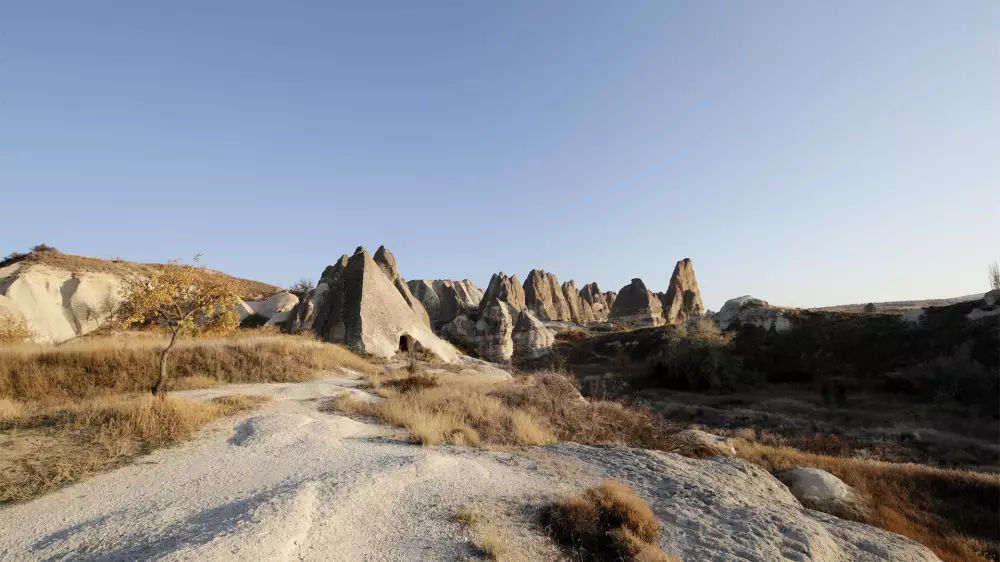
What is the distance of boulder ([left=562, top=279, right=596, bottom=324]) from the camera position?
8323 centimetres

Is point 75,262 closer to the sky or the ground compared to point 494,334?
closer to the sky

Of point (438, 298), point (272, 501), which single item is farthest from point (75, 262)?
point (272, 501)

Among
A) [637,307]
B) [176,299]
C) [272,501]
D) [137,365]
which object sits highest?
[637,307]

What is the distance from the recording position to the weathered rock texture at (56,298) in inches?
845

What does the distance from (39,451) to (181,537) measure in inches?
149

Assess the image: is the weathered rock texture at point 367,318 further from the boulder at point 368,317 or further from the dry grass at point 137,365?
the dry grass at point 137,365

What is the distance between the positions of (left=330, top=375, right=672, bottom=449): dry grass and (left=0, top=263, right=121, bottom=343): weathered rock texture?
18375 mm

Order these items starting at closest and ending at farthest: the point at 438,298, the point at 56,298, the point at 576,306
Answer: the point at 56,298 < the point at 438,298 < the point at 576,306

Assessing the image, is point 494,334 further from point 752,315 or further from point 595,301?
point 595,301

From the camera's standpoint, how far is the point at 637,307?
6494cm

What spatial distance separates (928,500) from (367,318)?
1844cm

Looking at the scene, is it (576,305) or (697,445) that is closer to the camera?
(697,445)

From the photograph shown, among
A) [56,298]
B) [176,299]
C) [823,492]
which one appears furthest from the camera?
[56,298]

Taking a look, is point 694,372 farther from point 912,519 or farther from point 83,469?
point 83,469
